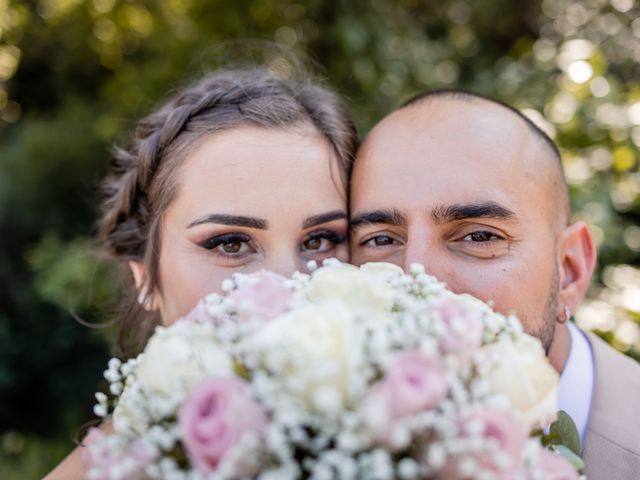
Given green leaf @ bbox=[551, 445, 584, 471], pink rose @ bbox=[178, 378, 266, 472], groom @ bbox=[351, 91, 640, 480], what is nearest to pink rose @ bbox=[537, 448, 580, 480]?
green leaf @ bbox=[551, 445, 584, 471]

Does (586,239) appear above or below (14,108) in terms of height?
above

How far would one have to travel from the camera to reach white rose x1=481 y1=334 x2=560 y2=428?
1.53 m

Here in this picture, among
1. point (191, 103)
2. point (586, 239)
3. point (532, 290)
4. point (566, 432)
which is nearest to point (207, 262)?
point (191, 103)

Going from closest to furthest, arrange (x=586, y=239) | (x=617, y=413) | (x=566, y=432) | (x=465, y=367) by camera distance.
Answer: (x=465, y=367), (x=566, y=432), (x=617, y=413), (x=586, y=239)

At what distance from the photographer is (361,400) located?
1.38 metres

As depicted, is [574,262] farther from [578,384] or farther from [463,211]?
[463,211]

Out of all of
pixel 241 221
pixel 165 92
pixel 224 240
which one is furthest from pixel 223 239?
pixel 165 92

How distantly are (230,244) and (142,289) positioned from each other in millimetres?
715

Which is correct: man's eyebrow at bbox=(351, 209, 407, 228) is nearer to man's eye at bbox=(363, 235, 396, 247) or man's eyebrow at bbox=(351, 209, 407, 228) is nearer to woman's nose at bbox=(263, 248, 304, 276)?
man's eye at bbox=(363, 235, 396, 247)

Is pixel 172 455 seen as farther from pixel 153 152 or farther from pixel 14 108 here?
pixel 14 108

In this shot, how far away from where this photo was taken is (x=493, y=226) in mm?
2672

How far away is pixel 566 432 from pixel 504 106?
5.26 feet

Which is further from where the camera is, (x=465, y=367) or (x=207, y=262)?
(x=207, y=262)

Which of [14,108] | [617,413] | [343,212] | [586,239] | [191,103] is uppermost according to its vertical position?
[191,103]
